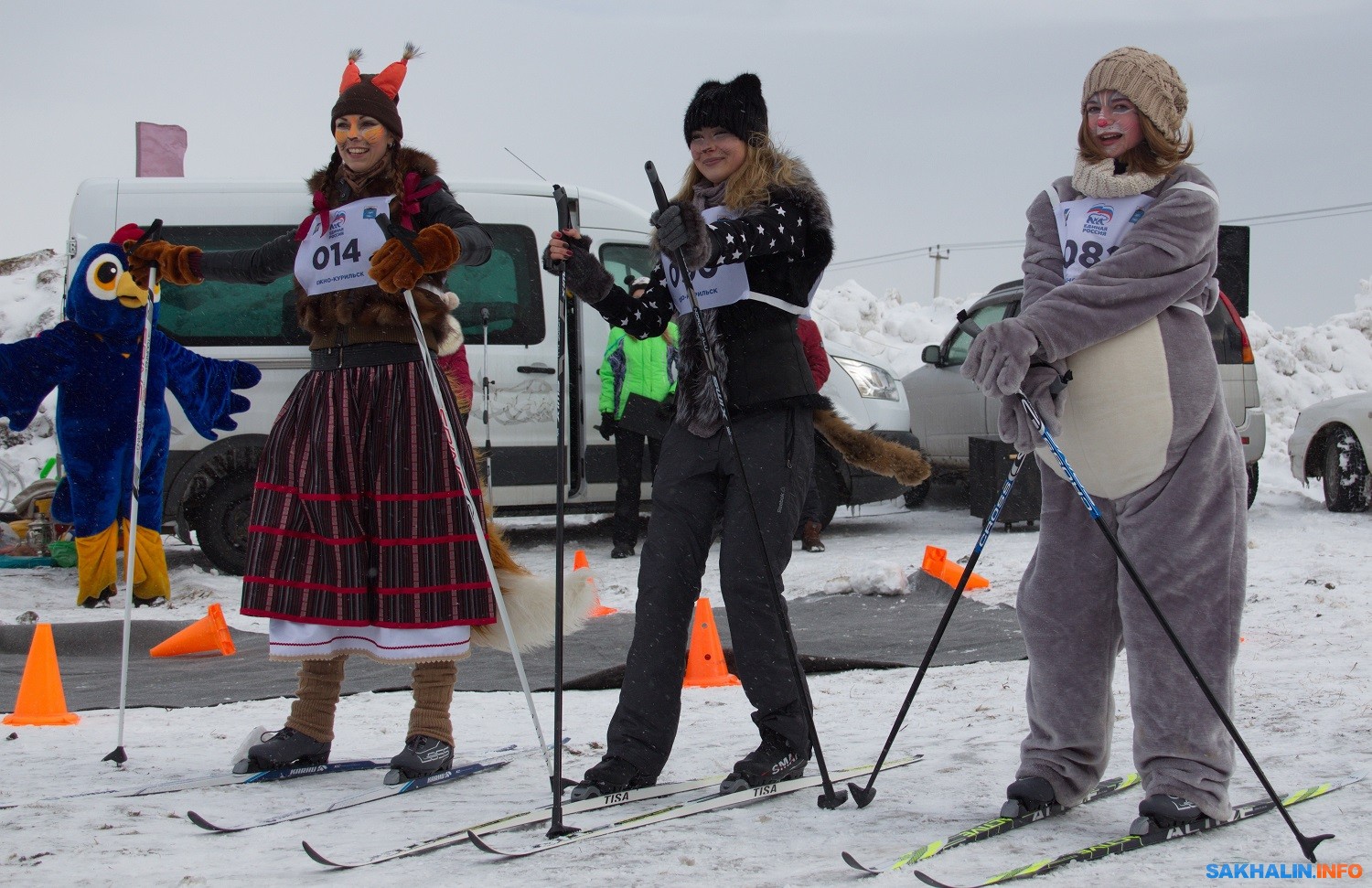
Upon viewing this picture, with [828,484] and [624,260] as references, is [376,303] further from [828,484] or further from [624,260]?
[828,484]

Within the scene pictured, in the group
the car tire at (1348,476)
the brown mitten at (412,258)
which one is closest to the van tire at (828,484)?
the car tire at (1348,476)

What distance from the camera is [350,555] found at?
3.49 metres

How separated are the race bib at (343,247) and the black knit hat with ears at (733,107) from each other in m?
0.91

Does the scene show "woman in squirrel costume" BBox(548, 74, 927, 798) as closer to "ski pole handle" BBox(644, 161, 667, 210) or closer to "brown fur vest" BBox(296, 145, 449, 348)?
"ski pole handle" BBox(644, 161, 667, 210)

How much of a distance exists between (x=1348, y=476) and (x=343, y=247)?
8749 millimetres

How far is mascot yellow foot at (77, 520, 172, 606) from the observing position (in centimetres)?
721

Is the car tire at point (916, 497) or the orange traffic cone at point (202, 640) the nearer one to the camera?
the orange traffic cone at point (202, 640)

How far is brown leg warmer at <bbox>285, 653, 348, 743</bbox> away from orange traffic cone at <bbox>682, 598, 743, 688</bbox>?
1710 mm

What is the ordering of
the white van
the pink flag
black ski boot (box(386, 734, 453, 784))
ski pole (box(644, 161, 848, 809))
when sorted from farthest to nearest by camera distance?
the pink flag < the white van < black ski boot (box(386, 734, 453, 784)) < ski pole (box(644, 161, 848, 809))

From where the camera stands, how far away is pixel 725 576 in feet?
10.9

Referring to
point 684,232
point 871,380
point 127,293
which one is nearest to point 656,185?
point 684,232

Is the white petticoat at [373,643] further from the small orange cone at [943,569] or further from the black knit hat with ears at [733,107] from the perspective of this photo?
the small orange cone at [943,569]

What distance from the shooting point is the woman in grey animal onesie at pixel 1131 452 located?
9.03 ft

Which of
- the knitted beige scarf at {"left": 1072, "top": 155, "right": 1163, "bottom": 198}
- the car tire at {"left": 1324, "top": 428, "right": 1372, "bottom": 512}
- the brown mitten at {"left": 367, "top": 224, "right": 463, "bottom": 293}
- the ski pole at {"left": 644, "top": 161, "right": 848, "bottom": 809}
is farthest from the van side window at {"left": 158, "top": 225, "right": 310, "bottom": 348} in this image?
the car tire at {"left": 1324, "top": 428, "right": 1372, "bottom": 512}
